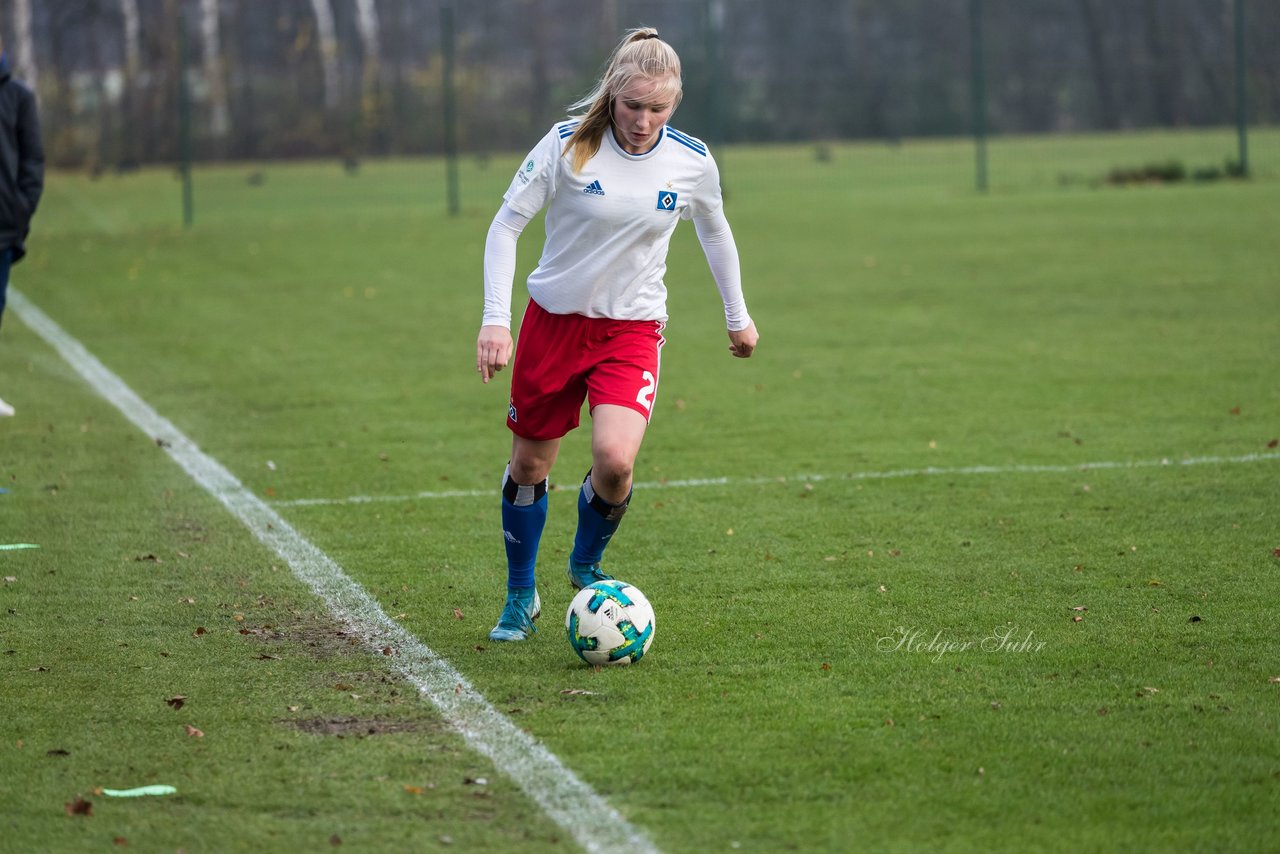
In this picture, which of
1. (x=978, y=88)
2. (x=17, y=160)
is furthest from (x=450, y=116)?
(x=17, y=160)

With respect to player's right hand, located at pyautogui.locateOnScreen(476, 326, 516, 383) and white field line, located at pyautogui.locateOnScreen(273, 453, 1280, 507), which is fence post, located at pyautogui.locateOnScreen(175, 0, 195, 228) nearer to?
white field line, located at pyautogui.locateOnScreen(273, 453, 1280, 507)

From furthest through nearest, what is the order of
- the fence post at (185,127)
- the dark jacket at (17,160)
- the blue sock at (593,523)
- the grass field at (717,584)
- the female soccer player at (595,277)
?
the fence post at (185,127) → the dark jacket at (17,160) → the blue sock at (593,523) → the female soccer player at (595,277) → the grass field at (717,584)

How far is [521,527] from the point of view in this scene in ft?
18.0

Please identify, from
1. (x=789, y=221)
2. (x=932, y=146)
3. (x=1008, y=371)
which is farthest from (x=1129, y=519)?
(x=932, y=146)

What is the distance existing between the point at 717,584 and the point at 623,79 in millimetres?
2035

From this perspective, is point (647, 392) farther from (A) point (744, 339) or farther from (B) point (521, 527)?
(B) point (521, 527)

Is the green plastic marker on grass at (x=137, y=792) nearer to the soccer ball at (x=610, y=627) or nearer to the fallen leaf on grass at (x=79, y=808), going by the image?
the fallen leaf on grass at (x=79, y=808)

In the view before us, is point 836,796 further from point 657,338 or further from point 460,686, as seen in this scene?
point 657,338

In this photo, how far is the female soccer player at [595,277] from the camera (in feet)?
16.7

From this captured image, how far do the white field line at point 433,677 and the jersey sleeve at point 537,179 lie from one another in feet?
4.89

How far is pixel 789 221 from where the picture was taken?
73.1 ft

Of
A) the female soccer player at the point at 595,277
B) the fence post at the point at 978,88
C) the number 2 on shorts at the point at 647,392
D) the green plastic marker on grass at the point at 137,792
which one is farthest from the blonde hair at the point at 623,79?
the fence post at the point at 978,88

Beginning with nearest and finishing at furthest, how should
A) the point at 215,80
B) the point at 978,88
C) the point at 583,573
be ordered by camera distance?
the point at 583,573 < the point at 978,88 < the point at 215,80

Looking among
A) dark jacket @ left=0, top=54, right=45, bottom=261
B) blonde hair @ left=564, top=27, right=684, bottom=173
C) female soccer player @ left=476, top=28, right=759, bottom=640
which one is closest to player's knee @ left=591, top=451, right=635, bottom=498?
female soccer player @ left=476, top=28, right=759, bottom=640
